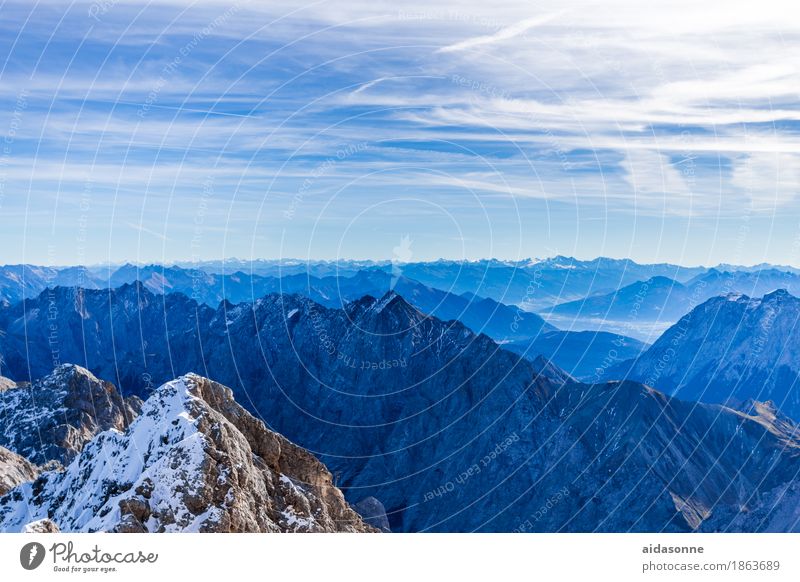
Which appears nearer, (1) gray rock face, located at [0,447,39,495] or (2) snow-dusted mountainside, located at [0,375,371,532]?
(2) snow-dusted mountainside, located at [0,375,371,532]

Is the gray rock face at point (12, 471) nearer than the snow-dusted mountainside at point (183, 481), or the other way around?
the snow-dusted mountainside at point (183, 481)

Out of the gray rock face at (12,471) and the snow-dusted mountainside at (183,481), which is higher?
the snow-dusted mountainside at (183,481)

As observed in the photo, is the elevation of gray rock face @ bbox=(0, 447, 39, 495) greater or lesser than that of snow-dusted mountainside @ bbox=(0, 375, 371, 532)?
lesser
